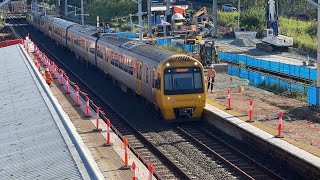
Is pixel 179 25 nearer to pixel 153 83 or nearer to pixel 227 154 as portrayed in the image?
pixel 153 83

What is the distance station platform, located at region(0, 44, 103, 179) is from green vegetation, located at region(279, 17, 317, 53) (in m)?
39.1

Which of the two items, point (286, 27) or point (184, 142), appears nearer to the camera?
point (184, 142)

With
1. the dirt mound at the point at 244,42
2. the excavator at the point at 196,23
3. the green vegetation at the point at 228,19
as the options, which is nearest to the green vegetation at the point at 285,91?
the excavator at the point at 196,23

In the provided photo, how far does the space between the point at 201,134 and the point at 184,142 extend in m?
1.62

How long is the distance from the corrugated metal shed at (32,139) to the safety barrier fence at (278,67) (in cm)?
1886

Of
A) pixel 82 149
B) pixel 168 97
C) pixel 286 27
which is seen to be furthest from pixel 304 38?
pixel 82 149

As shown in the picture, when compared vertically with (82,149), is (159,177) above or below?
below

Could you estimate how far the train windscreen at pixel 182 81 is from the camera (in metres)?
24.5

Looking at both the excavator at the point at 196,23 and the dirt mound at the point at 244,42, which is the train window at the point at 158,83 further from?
the dirt mound at the point at 244,42

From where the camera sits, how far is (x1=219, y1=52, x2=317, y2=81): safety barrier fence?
3881 centimetres

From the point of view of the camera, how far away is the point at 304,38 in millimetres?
65625

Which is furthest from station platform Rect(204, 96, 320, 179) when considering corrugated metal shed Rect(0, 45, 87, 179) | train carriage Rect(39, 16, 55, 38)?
train carriage Rect(39, 16, 55, 38)

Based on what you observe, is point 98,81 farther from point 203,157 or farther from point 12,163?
point 12,163

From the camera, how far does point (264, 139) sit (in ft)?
67.3
